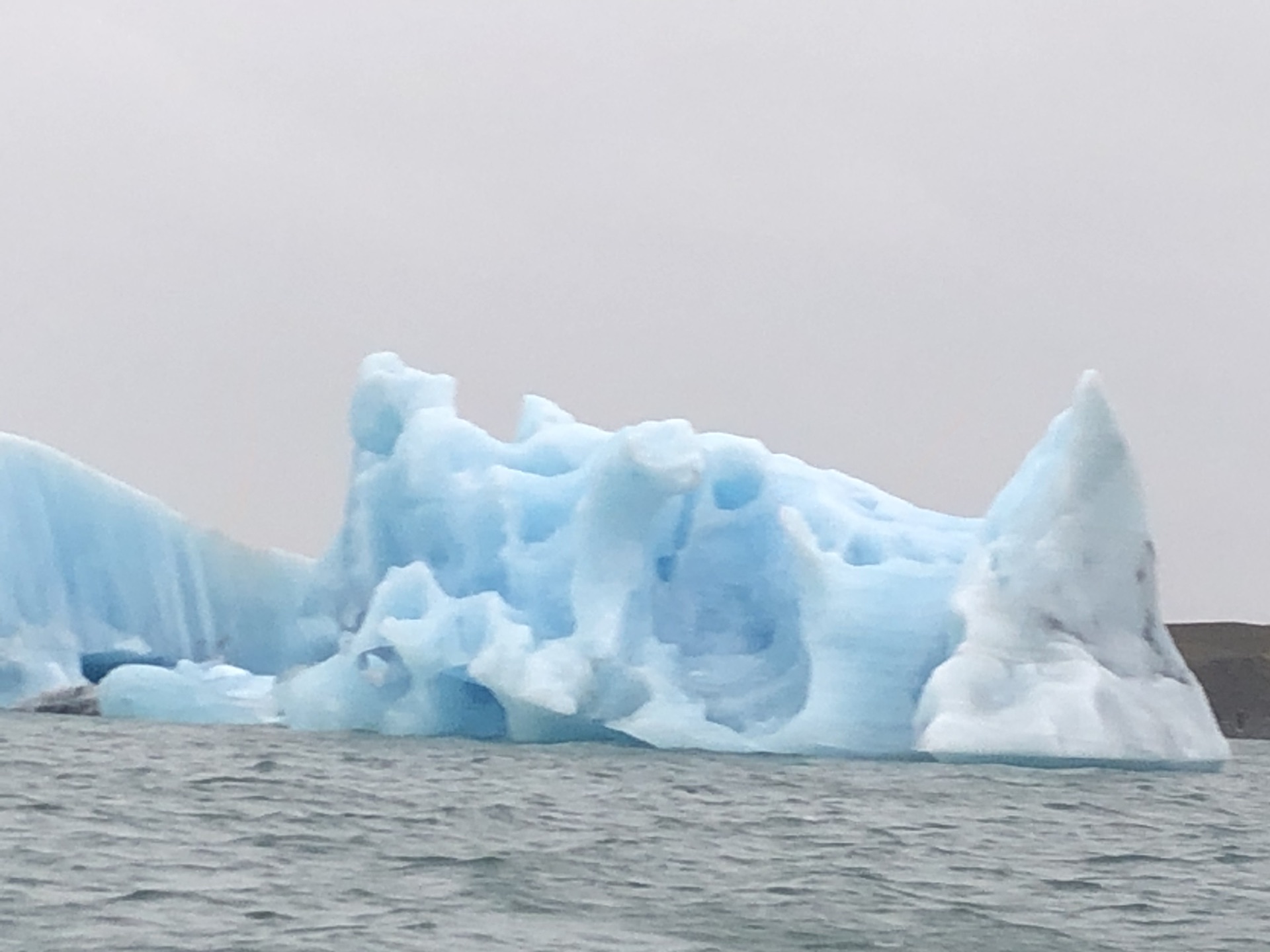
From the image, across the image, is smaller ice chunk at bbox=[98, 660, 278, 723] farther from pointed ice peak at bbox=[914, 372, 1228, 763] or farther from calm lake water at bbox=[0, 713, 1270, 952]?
pointed ice peak at bbox=[914, 372, 1228, 763]

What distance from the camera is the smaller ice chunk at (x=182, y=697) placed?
73.8ft

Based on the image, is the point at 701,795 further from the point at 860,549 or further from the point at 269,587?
the point at 269,587

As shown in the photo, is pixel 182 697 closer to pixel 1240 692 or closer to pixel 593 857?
pixel 593 857

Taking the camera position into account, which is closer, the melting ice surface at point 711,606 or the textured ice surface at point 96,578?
the melting ice surface at point 711,606

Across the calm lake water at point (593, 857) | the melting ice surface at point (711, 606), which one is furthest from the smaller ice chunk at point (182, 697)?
the calm lake water at point (593, 857)

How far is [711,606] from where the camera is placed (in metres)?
20.8

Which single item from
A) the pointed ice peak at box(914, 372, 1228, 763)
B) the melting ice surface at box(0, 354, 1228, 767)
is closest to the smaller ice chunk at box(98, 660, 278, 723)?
the melting ice surface at box(0, 354, 1228, 767)

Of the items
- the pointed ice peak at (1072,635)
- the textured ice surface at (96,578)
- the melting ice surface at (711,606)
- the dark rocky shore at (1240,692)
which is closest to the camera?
the pointed ice peak at (1072,635)

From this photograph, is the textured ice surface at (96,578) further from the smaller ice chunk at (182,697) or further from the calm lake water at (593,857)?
the calm lake water at (593,857)

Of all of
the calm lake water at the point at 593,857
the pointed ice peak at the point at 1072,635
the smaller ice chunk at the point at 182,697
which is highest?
the pointed ice peak at the point at 1072,635

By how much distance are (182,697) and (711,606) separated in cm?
594

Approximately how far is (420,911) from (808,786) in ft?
23.4

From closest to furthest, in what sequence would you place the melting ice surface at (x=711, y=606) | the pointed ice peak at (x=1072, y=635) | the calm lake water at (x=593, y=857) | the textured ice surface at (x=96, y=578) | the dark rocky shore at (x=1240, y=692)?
the calm lake water at (x=593, y=857) < the pointed ice peak at (x=1072, y=635) < the melting ice surface at (x=711, y=606) < the textured ice surface at (x=96, y=578) < the dark rocky shore at (x=1240, y=692)

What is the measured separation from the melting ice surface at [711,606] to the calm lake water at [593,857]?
149 centimetres
